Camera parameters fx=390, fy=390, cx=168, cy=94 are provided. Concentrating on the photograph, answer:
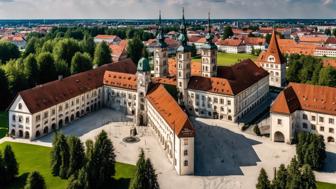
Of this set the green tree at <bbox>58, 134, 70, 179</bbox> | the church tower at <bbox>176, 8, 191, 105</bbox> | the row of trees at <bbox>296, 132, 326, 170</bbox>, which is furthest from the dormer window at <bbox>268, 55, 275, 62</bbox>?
the green tree at <bbox>58, 134, 70, 179</bbox>

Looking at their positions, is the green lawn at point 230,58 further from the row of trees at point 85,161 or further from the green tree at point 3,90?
the row of trees at point 85,161


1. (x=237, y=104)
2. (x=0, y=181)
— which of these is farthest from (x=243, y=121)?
(x=0, y=181)

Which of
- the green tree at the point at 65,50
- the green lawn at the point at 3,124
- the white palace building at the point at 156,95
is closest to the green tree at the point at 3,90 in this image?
the green lawn at the point at 3,124

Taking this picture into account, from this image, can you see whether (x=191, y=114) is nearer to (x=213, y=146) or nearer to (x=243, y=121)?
(x=243, y=121)

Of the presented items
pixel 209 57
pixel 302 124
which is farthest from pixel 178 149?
pixel 209 57

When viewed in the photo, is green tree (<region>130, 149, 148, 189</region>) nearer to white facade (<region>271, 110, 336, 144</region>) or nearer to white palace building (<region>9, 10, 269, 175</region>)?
white palace building (<region>9, 10, 269, 175</region>)

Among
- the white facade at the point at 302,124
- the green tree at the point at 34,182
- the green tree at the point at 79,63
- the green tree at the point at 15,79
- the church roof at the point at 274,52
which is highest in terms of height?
the church roof at the point at 274,52
